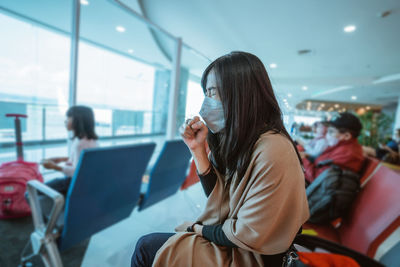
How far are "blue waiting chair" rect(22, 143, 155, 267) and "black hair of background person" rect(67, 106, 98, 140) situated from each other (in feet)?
2.33

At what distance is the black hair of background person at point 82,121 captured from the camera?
1757 mm

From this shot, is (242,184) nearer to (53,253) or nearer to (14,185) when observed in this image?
(53,253)

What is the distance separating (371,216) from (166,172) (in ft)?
4.36

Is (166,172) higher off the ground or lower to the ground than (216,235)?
lower

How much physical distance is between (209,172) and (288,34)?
3885mm

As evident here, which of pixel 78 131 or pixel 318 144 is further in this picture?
pixel 318 144

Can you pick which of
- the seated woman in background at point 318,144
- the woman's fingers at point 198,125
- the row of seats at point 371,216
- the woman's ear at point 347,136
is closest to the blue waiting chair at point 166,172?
the woman's fingers at point 198,125

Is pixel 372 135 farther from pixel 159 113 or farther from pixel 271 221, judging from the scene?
pixel 271 221

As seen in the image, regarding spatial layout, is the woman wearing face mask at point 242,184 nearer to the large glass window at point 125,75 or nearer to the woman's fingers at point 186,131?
the woman's fingers at point 186,131

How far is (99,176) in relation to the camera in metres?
1.04

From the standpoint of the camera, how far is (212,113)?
1.55 feet

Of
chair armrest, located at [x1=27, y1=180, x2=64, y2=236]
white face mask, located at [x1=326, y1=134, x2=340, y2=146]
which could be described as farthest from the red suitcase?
white face mask, located at [x1=326, y1=134, x2=340, y2=146]

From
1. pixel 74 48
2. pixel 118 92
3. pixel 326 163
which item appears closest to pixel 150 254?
pixel 326 163

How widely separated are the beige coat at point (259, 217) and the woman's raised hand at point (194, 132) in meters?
0.14
